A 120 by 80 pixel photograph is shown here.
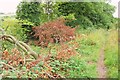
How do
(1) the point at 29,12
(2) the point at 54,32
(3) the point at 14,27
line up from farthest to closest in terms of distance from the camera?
1. (1) the point at 29,12
2. (3) the point at 14,27
3. (2) the point at 54,32

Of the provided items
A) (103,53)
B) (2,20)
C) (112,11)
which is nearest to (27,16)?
(2,20)

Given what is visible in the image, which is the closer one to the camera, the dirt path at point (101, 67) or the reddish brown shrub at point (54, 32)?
the dirt path at point (101, 67)

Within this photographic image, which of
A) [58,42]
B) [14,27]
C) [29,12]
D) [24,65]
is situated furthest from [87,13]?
[24,65]

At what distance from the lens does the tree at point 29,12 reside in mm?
7719

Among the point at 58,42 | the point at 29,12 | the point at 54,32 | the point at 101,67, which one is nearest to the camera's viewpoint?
the point at 101,67

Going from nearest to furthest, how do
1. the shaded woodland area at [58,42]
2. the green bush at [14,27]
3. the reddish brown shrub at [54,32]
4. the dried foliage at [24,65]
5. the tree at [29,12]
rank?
the dried foliage at [24,65]
the shaded woodland area at [58,42]
the reddish brown shrub at [54,32]
the green bush at [14,27]
the tree at [29,12]

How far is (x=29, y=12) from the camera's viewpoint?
25.4 feet

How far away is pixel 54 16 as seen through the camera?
8.39 meters

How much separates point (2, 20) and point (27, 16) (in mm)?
855

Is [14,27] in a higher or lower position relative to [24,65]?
higher

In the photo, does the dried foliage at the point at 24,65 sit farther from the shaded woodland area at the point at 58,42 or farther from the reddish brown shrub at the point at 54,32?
the reddish brown shrub at the point at 54,32

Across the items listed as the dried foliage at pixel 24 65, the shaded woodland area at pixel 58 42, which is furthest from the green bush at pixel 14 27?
the dried foliage at pixel 24 65

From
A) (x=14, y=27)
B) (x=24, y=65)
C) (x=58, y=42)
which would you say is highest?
(x=14, y=27)

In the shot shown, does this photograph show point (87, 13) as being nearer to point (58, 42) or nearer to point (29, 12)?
point (29, 12)
